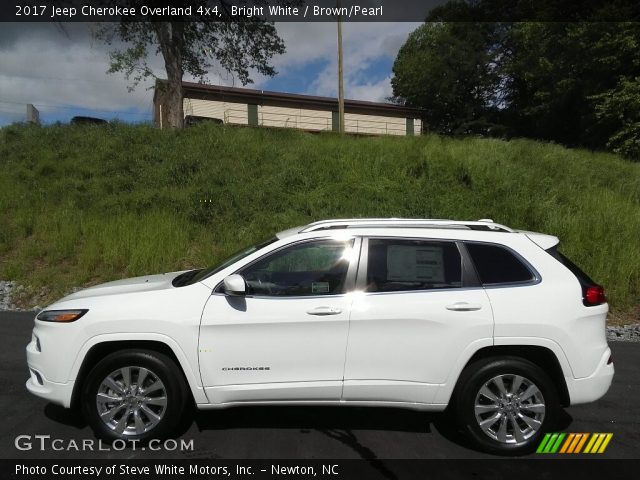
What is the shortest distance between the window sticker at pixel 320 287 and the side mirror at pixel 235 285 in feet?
1.78

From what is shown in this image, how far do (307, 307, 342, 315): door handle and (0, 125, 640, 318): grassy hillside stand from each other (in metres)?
7.18

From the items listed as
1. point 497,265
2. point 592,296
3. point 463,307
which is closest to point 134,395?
point 463,307

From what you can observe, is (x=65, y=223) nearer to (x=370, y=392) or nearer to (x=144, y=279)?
(x=144, y=279)

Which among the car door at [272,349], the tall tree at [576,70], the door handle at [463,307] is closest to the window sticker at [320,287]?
the car door at [272,349]

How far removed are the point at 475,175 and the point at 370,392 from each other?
1058 cm

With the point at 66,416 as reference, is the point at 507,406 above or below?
above

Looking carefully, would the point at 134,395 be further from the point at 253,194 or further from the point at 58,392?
the point at 253,194

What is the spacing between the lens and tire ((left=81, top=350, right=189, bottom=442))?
11.3 feet

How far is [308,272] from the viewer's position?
4016 mm

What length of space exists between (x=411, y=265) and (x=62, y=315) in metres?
2.71

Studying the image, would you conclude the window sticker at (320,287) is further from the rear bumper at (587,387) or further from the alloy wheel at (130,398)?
the rear bumper at (587,387)

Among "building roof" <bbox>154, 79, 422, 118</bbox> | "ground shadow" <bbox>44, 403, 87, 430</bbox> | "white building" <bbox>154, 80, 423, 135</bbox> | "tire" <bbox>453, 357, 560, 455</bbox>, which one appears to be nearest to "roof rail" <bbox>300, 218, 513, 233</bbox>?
"tire" <bbox>453, 357, 560, 455</bbox>

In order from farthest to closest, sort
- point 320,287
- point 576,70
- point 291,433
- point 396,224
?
1. point 576,70
2. point 396,224
3. point 291,433
4. point 320,287

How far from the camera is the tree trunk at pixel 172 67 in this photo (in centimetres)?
1755
